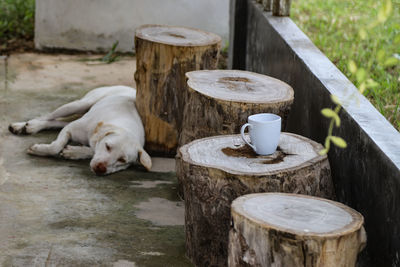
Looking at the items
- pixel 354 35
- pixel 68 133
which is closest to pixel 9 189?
pixel 68 133

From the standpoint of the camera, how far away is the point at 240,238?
289 cm

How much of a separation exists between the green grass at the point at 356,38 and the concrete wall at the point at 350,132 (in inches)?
20.8

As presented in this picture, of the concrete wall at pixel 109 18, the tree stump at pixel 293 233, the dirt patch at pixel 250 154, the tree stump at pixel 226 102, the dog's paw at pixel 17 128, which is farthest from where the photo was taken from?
the concrete wall at pixel 109 18

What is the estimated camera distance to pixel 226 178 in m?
3.27

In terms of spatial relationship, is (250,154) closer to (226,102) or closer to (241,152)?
(241,152)

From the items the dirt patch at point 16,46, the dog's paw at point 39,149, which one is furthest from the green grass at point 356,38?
the dirt patch at point 16,46

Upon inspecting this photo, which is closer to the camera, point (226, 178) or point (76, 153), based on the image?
point (226, 178)

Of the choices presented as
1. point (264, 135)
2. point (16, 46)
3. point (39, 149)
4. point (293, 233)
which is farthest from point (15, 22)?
point (293, 233)

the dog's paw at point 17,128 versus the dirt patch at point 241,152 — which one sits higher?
the dirt patch at point 241,152

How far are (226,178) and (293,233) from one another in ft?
2.22

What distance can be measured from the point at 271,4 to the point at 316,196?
3.17 metres

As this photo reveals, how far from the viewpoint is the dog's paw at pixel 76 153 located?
17.1 feet

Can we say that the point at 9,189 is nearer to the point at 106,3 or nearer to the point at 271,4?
the point at 271,4

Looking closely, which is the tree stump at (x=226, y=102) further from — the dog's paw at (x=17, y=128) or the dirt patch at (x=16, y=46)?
the dirt patch at (x=16, y=46)
